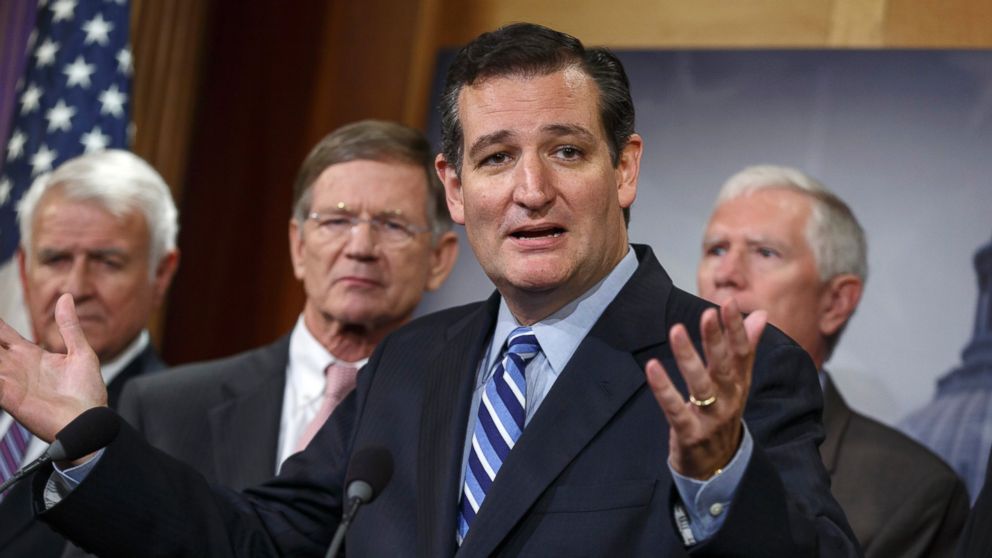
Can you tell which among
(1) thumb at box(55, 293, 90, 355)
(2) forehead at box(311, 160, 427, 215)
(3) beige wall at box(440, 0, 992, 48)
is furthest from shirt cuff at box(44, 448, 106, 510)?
(3) beige wall at box(440, 0, 992, 48)

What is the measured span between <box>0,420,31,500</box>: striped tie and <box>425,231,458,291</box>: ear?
1.21 m

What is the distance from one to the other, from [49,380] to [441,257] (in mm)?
1791

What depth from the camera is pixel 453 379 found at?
2396 mm

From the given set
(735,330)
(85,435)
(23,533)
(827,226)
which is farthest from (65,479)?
(827,226)

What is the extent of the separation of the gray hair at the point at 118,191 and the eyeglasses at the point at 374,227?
26.9 inches

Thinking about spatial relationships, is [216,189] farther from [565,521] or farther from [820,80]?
[565,521]

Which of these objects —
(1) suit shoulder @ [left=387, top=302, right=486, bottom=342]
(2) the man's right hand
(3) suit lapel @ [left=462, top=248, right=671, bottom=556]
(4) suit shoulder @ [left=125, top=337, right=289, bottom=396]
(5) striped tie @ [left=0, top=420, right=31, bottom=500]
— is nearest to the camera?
(3) suit lapel @ [left=462, top=248, right=671, bottom=556]

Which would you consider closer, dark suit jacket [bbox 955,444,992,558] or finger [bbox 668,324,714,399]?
finger [bbox 668,324,714,399]

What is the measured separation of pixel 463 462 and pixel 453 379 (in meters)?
0.17

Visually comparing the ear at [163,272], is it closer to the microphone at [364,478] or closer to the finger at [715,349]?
the microphone at [364,478]

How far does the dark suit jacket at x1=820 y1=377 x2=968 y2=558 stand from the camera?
3436 millimetres

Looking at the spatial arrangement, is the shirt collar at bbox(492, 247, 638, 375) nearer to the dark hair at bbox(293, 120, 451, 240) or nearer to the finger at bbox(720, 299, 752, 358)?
the finger at bbox(720, 299, 752, 358)

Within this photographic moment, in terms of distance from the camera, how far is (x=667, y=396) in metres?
1.79

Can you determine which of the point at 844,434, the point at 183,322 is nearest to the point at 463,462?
the point at 844,434
